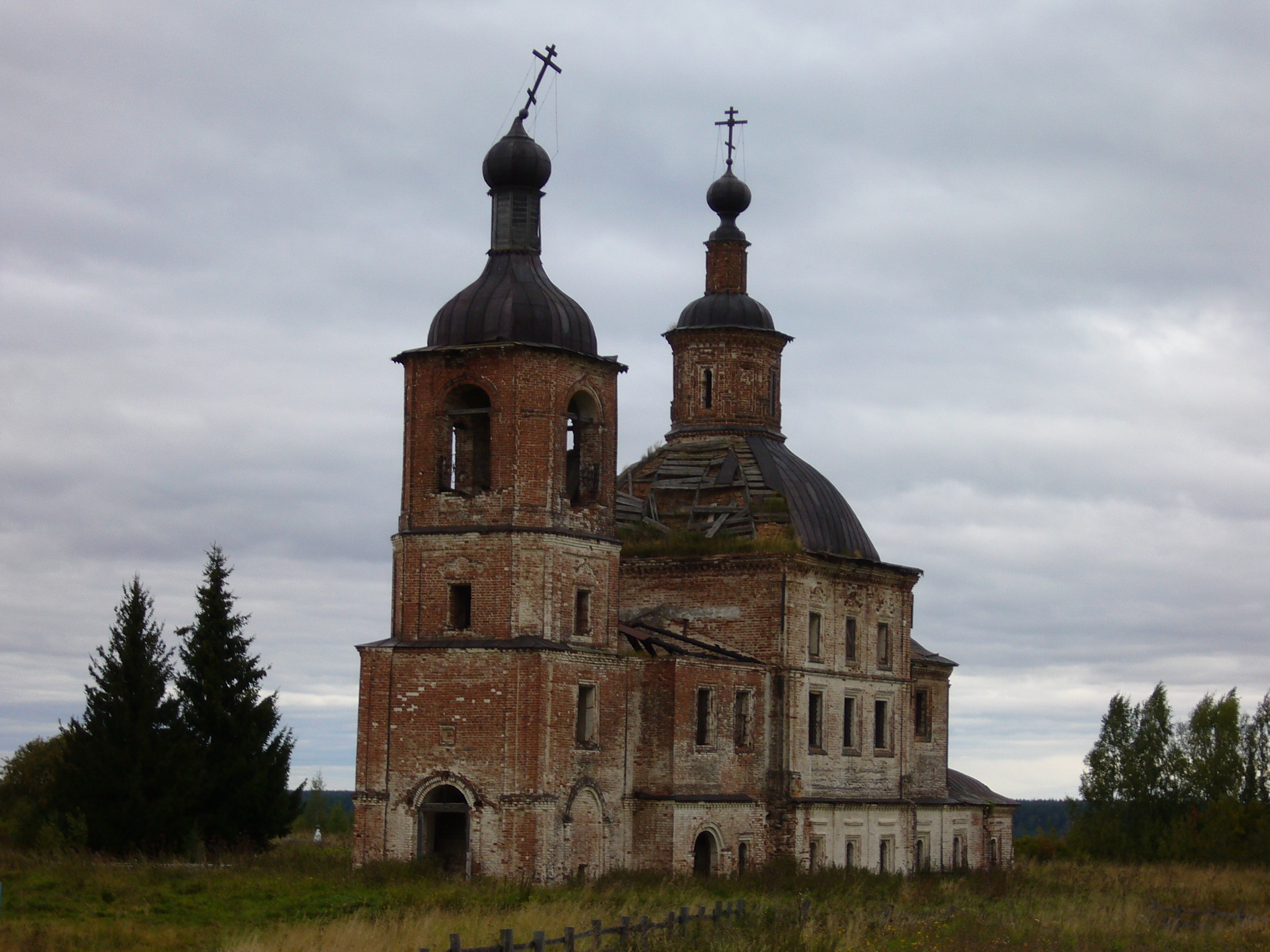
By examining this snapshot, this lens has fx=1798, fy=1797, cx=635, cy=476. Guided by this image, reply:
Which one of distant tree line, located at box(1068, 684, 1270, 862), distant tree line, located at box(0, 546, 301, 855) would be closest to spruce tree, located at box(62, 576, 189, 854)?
distant tree line, located at box(0, 546, 301, 855)

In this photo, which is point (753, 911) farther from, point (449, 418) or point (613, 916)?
point (449, 418)

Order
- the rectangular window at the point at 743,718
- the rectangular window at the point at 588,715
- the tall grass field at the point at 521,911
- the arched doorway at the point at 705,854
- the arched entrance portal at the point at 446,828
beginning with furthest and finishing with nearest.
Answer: the rectangular window at the point at 743,718 → the arched doorway at the point at 705,854 → the rectangular window at the point at 588,715 → the arched entrance portal at the point at 446,828 → the tall grass field at the point at 521,911

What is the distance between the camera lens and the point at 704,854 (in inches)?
1212

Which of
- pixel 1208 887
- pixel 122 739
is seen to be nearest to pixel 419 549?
pixel 122 739

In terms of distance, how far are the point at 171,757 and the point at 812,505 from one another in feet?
42.5

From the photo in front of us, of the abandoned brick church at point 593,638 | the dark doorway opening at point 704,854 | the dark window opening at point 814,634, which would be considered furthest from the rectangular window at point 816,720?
the dark doorway opening at point 704,854

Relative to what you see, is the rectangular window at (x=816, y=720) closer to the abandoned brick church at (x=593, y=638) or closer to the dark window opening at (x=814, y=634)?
the abandoned brick church at (x=593, y=638)

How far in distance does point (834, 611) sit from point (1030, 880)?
21.4 feet

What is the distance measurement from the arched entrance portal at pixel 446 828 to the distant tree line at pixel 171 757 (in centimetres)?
500

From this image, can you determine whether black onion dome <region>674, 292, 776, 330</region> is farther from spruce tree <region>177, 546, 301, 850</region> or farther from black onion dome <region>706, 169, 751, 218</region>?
spruce tree <region>177, 546, 301, 850</region>

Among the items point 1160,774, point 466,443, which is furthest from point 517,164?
point 1160,774

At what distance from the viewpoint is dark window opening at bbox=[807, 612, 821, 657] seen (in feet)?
111

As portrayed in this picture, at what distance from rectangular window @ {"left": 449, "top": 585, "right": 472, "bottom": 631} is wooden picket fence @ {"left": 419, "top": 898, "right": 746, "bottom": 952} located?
309 inches

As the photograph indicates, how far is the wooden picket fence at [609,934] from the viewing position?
16.6 metres
